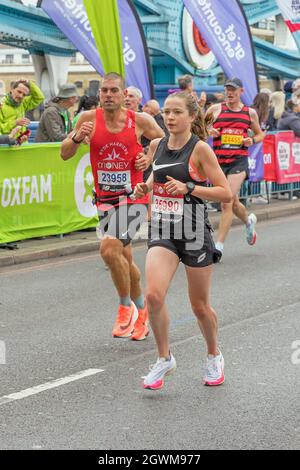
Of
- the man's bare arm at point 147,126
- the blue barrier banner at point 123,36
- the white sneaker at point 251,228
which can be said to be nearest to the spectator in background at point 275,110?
the blue barrier banner at point 123,36

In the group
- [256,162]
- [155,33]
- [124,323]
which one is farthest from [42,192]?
[155,33]

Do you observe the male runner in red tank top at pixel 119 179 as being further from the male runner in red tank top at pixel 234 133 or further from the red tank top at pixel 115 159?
the male runner in red tank top at pixel 234 133

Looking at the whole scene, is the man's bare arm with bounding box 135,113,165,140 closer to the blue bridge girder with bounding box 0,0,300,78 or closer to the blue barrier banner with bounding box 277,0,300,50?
the blue barrier banner with bounding box 277,0,300,50

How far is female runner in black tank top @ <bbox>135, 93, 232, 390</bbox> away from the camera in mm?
6273

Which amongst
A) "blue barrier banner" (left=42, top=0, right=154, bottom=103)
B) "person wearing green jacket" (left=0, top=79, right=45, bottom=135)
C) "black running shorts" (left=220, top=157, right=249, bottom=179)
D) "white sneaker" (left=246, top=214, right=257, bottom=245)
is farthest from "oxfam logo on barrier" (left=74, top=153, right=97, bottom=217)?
"white sneaker" (left=246, top=214, right=257, bottom=245)

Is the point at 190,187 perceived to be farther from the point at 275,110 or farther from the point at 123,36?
the point at 275,110

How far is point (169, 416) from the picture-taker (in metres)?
Answer: 5.71

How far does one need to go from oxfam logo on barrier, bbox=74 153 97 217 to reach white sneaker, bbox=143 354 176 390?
7264 millimetres

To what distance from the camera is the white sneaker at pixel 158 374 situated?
627cm

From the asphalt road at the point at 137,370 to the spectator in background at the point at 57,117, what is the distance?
9.29 feet

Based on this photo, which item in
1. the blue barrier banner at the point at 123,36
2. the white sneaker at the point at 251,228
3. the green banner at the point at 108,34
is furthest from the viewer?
the blue barrier banner at the point at 123,36

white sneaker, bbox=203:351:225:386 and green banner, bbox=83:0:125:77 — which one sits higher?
green banner, bbox=83:0:125:77

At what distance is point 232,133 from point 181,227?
19.5 ft
